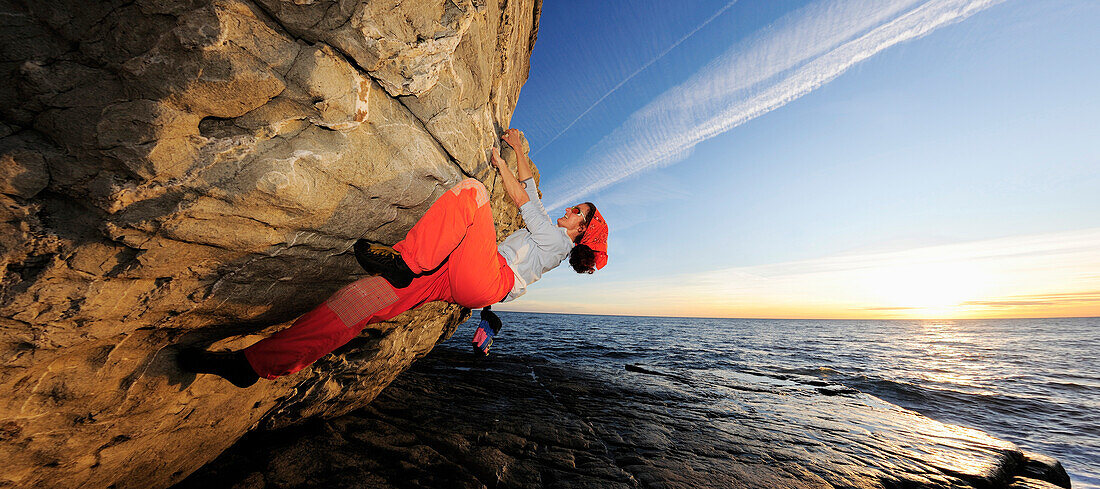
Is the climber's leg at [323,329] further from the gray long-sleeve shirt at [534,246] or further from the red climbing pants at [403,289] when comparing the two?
the gray long-sleeve shirt at [534,246]

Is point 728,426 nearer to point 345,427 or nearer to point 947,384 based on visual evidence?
point 345,427

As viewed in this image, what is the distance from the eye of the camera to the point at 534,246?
3547mm

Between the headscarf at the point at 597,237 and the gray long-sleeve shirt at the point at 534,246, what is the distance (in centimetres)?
34

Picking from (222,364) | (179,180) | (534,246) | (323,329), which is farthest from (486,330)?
(179,180)

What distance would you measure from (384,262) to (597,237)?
238 centimetres

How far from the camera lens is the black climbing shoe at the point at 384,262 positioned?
216 centimetres

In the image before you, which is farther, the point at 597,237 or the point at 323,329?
the point at 597,237

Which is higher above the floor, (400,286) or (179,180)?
(179,180)

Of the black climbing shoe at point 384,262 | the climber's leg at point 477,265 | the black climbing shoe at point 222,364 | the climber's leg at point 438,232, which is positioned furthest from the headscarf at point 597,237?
the black climbing shoe at point 222,364

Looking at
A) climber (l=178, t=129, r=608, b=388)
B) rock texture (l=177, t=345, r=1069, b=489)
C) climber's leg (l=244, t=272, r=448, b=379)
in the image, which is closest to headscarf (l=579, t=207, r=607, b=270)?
climber (l=178, t=129, r=608, b=388)

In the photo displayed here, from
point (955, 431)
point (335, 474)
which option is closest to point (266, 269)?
point (335, 474)

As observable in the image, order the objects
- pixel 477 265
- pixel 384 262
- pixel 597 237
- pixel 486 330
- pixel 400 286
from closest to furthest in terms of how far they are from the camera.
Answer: pixel 384 262, pixel 400 286, pixel 477 265, pixel 597 237, pixel 486 330

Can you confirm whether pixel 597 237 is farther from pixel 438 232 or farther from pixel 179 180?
pixel 179 180

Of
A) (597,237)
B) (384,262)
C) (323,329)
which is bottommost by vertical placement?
(323,329)
